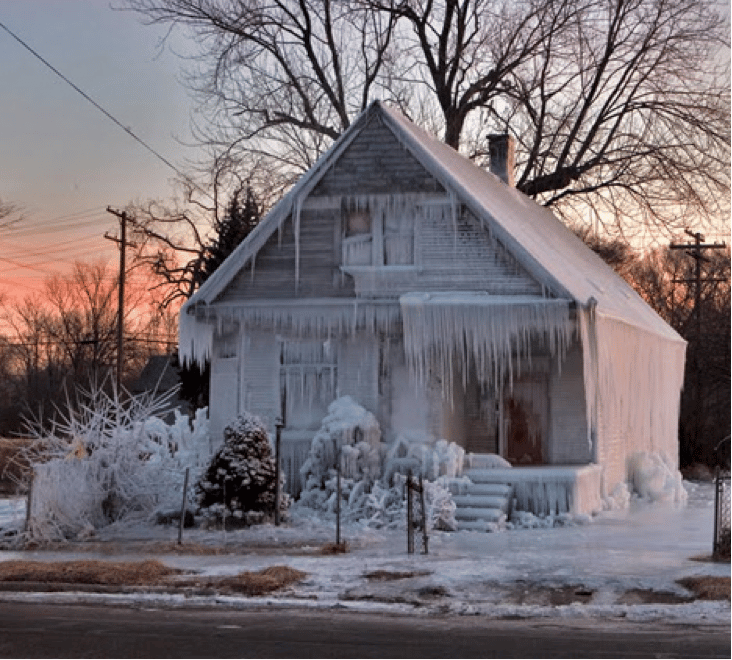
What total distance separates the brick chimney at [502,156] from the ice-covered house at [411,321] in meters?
6.66

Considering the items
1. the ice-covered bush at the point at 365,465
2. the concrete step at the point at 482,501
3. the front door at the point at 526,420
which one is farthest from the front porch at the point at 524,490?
the front door at the point at 526,420

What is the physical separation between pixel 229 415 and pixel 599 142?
18491mm

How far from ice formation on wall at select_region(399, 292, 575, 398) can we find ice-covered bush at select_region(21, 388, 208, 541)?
4922mm

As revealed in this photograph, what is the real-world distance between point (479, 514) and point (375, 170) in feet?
22.8

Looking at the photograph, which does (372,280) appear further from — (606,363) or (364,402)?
(606,363)

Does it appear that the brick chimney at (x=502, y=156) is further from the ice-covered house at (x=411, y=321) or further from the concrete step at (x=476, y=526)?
the concrete step at (x=476, y=526)

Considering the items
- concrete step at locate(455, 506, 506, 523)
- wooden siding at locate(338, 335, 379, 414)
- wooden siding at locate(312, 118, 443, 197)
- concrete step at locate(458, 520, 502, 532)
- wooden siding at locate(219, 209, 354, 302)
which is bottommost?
concrete step at locate(458, 520, 502, 532)

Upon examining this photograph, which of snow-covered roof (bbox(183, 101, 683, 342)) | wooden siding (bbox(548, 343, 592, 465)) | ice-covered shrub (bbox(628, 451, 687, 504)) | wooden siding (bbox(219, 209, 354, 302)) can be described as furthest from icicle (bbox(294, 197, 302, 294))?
ice-covered shrub (bbox(628, 451, 687, 504))

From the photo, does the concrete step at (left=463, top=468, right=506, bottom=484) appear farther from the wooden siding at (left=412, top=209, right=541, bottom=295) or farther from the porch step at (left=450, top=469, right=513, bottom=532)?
the wooden siding at (left=412, top=209, right=541, bottom=295)

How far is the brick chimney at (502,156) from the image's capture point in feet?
97.1

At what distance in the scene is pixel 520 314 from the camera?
19891 mm

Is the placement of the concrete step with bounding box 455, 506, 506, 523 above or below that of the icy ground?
above

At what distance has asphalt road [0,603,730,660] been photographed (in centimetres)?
862

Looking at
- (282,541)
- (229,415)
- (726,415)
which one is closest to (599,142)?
(726,415)
